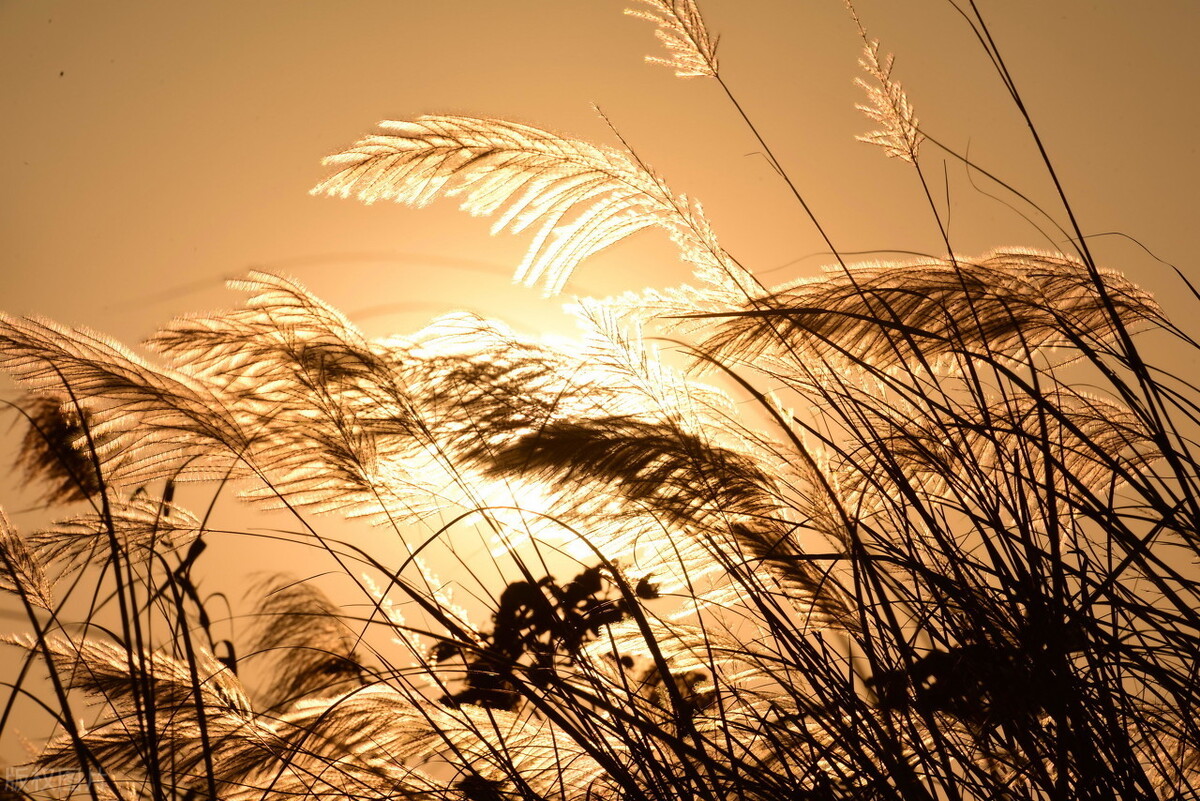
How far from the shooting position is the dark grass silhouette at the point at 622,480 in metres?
1.45

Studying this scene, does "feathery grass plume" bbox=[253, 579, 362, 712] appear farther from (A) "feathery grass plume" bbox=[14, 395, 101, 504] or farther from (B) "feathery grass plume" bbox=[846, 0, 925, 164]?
(B) "feathery grass plume" bbox=[846, 0, 925, 164]

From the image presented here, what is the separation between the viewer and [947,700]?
4.50 feet

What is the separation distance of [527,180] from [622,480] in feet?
2.14

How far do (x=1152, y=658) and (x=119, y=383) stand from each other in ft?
6.59

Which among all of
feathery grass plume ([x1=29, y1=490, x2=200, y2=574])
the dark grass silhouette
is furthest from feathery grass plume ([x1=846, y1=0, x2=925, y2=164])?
feathery grass plume ([x1=29, y1=490, x2=200, y2=574])

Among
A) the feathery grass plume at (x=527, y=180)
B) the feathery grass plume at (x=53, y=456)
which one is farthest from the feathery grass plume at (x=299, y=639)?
the feathery grass plume at (x=527, y=180)

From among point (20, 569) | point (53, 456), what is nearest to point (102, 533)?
point (20, 569)

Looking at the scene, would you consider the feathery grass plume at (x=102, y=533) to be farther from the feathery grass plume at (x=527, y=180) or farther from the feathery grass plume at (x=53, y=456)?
the feathery grass plume at (x=527, y=180)

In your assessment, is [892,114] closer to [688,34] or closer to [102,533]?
[688,34]

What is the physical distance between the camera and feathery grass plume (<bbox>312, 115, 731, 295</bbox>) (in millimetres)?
1656

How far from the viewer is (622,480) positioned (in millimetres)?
1662

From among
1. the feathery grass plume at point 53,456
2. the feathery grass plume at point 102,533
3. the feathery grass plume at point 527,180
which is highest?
the feathery grass plume at point 527,180

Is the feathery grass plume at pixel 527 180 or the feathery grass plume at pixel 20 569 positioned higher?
the feathery grass plume at pixel 527 180

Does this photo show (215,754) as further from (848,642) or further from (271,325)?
(848,642)
